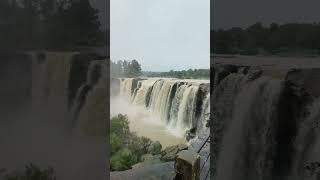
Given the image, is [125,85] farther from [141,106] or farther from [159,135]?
[159,135]

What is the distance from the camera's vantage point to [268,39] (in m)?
2.26

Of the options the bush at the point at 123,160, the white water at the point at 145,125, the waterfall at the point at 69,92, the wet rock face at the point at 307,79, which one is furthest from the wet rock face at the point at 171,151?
the wet rock face at the point at 307,79

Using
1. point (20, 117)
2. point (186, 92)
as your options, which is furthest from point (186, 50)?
point (20, 117)

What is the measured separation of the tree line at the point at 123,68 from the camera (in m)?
2.43

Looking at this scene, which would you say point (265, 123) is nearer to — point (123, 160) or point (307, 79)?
point (307, 79)

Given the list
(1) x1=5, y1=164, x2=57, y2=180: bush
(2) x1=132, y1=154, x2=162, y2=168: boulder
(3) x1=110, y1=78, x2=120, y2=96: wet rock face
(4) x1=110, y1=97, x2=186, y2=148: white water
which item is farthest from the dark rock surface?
(3) x1=110, y1=78, x2=120, y2=96: wet rock face

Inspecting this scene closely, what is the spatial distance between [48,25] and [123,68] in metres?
0.49

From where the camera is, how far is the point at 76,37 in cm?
234

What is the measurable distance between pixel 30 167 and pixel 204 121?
3.40ft

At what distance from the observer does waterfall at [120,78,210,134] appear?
8.09ft

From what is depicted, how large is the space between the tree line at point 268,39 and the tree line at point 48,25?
681 millimetres

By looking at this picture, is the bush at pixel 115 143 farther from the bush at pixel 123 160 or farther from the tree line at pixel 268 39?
the tree line at pixel 268 39

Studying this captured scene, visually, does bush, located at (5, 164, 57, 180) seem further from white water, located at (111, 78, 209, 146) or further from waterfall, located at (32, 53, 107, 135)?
white water, located at (111, 78, 209, 146)

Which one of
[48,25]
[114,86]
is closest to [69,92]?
[114,86]
